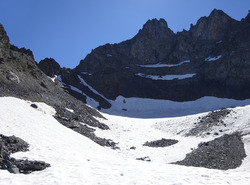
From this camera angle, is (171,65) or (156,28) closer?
(171,65)

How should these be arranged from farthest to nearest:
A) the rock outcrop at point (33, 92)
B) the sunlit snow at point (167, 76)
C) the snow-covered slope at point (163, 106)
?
1. the sunlit snow at point (167, 76)
2. the snow-covered slope at point (163, 106)
3. the rock outcrop at point (33, 92)

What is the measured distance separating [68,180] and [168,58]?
4491 inches

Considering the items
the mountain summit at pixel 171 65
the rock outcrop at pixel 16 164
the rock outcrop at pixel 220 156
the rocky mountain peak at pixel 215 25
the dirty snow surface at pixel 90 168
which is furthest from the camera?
the rocky mountain peak at pixel 215 25

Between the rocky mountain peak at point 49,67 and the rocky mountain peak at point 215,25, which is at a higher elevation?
the rocky mountain peak at point 215,25

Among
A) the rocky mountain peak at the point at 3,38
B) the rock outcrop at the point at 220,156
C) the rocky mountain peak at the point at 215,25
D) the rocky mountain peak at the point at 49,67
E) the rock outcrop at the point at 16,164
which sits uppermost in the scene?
the rocky mountain peak at the point at 215,25

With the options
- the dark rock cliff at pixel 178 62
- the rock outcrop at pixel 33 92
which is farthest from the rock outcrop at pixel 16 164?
the dark rock cliff at pixel 178 62

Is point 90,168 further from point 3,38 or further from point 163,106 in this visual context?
point 163,106

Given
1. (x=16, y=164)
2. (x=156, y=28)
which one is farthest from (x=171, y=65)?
(x=16, y=164)

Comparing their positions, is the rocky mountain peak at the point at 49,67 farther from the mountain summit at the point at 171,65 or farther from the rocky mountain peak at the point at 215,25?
the rocky mountain peak at the point at 215,25

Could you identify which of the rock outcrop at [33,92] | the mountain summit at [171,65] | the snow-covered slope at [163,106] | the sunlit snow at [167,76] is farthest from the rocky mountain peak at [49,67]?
the rock outcrop at [33,92]

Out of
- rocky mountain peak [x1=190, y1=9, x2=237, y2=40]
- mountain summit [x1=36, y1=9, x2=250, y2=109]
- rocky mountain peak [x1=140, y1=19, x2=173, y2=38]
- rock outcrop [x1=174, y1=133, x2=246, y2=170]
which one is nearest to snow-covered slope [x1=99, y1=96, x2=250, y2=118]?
mountain summit [x1=36, y1=9, x2=250, y2=109]

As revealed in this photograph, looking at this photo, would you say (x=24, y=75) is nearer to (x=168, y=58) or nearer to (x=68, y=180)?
(x=68, y=180)

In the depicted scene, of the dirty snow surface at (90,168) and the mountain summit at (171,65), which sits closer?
the dirty snow surface at (90,168)

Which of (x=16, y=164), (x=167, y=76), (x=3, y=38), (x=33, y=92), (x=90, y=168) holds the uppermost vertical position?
(x=167, y=76)
